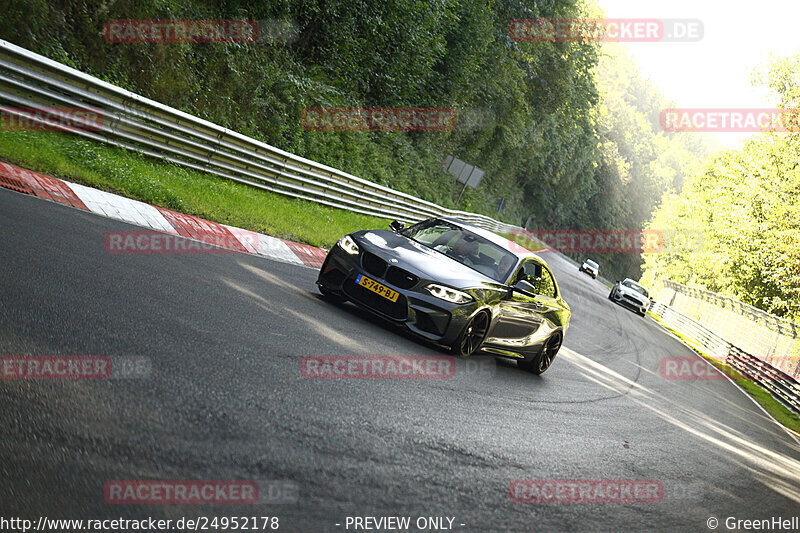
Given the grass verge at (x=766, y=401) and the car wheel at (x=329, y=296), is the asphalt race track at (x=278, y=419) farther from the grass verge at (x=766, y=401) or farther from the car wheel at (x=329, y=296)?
the grass verge at (x=766, y=401)

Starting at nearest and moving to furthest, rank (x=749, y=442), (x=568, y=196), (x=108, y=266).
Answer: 1. (x=108, y=266)
2. (x=749, y=442)
3. (x=568, y=196)

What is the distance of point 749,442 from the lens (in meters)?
11.0

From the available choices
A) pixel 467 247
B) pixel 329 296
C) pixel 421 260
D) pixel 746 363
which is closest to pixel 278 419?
pixel 421 260

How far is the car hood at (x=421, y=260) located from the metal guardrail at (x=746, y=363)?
14358 mm

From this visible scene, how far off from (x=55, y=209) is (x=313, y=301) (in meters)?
3.02

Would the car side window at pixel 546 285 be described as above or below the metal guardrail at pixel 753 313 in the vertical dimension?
below

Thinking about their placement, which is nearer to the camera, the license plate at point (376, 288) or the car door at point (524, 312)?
the license plate at point (376, 288)

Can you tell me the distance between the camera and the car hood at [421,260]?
8.09 meters

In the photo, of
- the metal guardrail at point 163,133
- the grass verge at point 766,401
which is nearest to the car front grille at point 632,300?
the grass verge at point 766,401

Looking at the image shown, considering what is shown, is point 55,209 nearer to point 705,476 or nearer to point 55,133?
point 55,133

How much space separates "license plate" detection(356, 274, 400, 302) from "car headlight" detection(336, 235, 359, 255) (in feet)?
1.16

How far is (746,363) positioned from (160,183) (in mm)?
21475

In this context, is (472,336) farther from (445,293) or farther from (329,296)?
(329,296)

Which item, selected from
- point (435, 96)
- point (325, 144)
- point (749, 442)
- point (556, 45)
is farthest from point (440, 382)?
point (556, 45)
